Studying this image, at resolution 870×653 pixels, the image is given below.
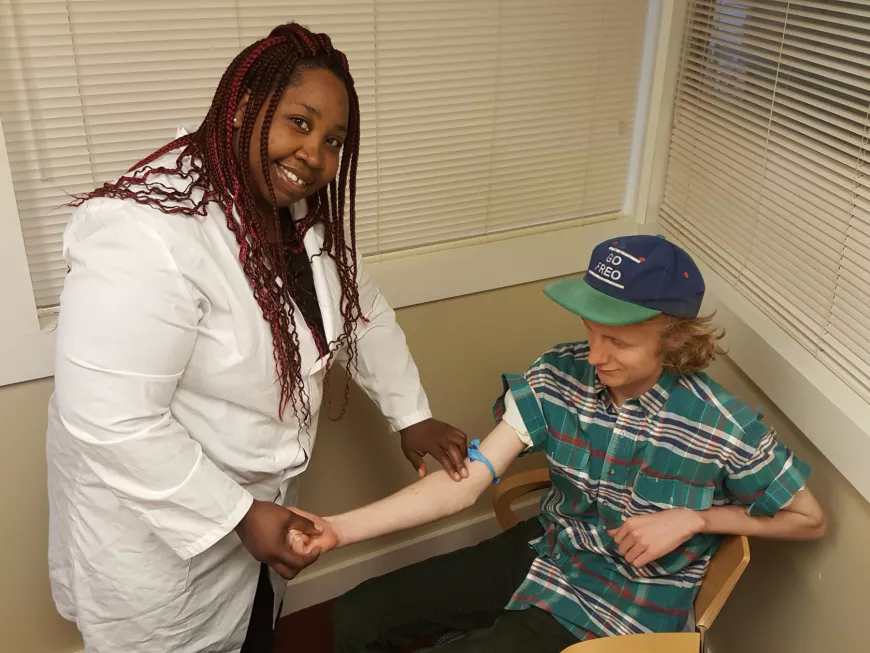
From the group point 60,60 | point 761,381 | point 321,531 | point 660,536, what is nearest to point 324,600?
point 321,531

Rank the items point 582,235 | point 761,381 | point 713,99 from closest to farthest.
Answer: point 761,381 → point 713,99 → point 582,235

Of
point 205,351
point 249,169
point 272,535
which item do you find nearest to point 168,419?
point 205,351

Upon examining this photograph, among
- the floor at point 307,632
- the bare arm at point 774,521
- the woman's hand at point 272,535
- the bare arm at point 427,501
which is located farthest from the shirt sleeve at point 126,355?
the floor at point 307,632

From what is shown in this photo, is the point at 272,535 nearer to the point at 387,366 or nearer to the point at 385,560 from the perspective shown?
the point at 387,366

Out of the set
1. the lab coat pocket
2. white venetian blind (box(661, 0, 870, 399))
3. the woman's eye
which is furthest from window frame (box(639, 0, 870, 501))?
the lab coat pocket

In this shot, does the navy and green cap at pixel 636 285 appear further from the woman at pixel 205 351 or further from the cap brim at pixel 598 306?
the woman at pixel 205 351

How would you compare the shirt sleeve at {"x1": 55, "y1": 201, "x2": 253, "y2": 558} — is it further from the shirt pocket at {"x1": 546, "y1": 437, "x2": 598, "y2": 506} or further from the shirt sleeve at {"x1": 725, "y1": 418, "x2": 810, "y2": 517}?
the shirt sleeve at {"x1": 725, "y1": 418, "x2": 810, "y2": 517}

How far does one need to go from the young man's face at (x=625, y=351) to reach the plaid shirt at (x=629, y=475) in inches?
2.9

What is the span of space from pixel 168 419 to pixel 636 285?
0.79 m

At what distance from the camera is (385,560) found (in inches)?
93.8

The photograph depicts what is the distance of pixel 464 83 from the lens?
1.93 metres

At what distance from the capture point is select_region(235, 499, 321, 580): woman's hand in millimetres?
1341

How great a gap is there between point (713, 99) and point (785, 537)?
104cm

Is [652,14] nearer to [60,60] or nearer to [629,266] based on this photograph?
[629,266]
